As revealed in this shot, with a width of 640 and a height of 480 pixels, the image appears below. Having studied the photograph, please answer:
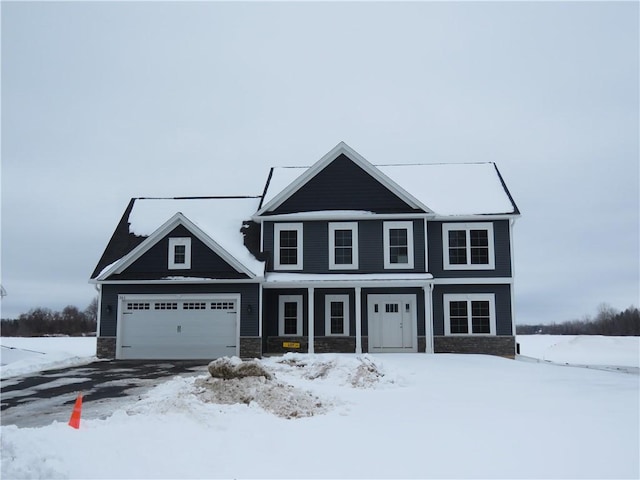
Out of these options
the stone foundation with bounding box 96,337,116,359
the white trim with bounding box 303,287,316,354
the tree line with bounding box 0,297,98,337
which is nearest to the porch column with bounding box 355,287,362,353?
the white trim with bounding box 303,287,316,354

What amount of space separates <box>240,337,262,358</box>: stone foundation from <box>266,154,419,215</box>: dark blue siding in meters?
5.29

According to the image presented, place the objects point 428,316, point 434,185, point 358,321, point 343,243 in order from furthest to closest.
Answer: point 434,185 → point 343,243 → point 428,316 → point 358,321

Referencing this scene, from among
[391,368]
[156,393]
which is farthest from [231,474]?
[391,368]

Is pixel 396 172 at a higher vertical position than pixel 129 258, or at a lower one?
higher

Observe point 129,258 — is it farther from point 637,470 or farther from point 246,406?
point 637,470

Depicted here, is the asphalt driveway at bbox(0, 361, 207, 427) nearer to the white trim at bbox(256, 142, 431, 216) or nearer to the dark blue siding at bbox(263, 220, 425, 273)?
the dark blue siding at bbox(263, 220, 425, 273)

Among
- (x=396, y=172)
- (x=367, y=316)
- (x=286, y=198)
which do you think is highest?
(x=396, y=172)

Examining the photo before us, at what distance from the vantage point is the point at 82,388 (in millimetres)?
15227

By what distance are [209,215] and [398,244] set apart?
8.60 metres

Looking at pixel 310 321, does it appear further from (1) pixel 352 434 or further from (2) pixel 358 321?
(1) pixel 352 434

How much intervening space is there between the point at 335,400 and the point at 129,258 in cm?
1438

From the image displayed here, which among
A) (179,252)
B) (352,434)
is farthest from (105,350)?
(352,434)

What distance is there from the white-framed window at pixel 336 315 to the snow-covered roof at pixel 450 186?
4989 mm

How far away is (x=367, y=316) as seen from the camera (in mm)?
24938
